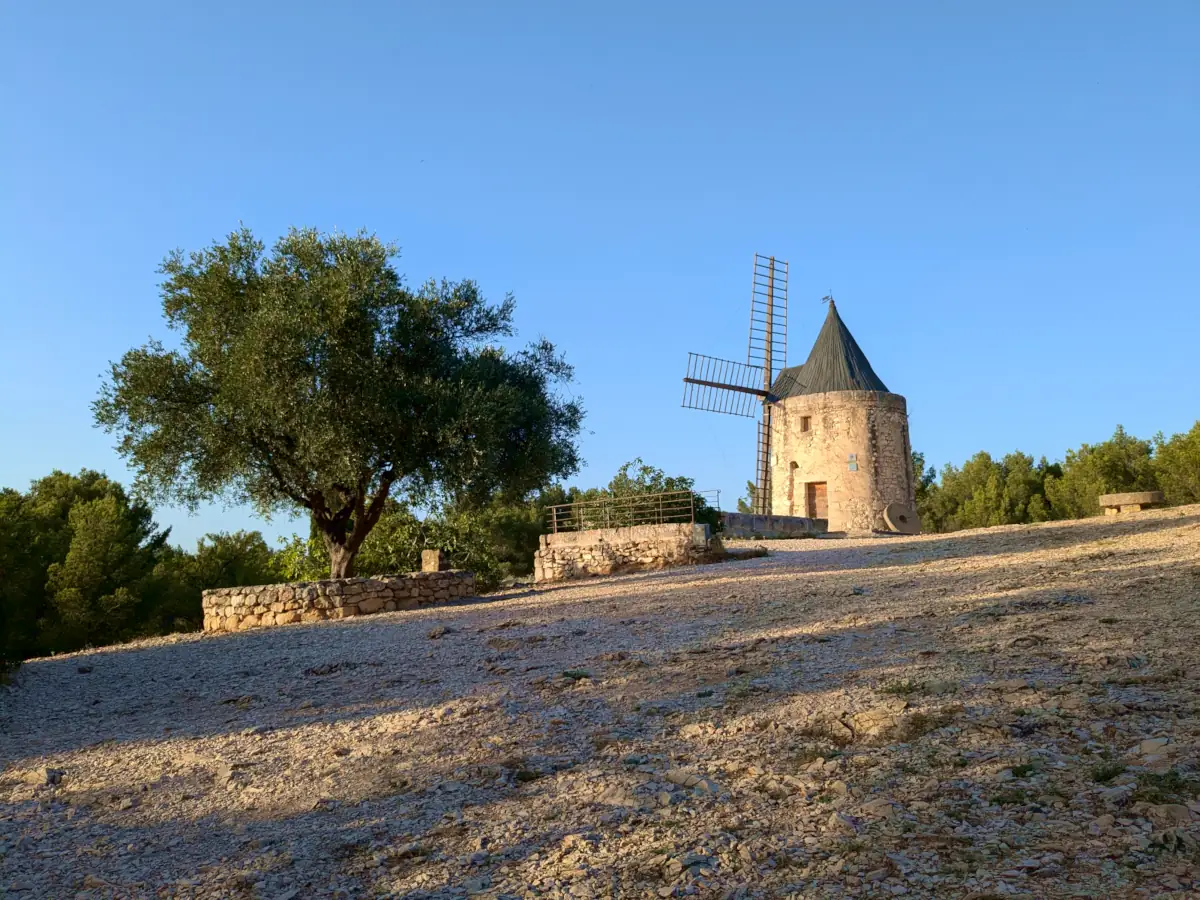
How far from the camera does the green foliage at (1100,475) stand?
39.0 meters

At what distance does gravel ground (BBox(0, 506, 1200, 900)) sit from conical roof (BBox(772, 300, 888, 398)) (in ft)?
74.3

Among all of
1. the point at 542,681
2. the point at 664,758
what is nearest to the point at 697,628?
the point at 542,681

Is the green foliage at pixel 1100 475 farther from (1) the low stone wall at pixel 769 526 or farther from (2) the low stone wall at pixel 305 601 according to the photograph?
(2) the low stone wall at pixel 305 601

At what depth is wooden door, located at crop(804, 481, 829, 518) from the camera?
106 feet

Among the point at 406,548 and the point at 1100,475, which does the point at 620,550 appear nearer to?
the point at 406,548

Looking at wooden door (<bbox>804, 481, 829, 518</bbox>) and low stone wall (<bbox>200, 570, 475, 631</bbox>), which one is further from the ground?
wooden door (<bbox>804, 481, 829, 518</bbox>)

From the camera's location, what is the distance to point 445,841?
4863 mm

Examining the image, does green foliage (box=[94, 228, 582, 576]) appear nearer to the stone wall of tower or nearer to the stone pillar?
the stone pillar

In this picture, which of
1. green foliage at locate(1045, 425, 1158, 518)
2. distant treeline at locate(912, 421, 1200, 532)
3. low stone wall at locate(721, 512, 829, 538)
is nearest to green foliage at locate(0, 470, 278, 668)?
low stone wall at locate(721, 512, 829, 538)

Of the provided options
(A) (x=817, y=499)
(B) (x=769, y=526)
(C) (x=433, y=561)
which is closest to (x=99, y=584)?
(C) (x=433, y=561)

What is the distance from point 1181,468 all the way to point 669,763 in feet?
118

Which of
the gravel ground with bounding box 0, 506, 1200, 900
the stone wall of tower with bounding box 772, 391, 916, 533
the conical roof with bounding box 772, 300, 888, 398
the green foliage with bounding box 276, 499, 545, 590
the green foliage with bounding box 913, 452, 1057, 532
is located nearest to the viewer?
the gravel ground with bounding box 0, 506, 1200, 900

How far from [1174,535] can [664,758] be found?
12244 mm

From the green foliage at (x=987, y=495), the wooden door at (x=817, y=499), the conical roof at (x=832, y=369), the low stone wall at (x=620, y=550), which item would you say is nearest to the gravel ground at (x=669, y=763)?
the low stone wall at (x=620, y=550)
